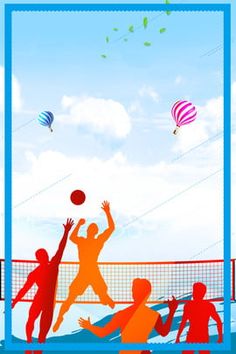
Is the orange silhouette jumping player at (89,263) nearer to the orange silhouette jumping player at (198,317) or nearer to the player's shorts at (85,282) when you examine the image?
the player's shorts at (85,282)

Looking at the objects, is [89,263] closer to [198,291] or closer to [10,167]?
[198,291]

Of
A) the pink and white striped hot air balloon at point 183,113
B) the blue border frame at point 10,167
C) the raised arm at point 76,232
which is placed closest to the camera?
the blue border frame at point 10,167

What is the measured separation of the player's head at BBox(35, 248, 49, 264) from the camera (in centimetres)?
655

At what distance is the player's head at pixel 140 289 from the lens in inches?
243

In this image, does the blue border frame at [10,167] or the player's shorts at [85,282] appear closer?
the blue border frame at [10,167]

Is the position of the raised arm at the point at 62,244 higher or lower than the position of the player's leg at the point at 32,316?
higher

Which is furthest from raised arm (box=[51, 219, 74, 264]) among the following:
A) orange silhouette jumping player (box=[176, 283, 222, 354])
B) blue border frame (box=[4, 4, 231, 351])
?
orange silhouette jumping player (box=[176, 283, 222, 354])

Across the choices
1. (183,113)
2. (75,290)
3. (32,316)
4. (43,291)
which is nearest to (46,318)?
(32,316)

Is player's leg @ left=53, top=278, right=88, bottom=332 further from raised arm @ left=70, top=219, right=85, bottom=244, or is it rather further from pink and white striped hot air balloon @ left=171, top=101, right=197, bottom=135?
pink and white striped hot air balloon @ left=171, top=101, right=197, bottom=135

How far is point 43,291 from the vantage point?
6.40 meters

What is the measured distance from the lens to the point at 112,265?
26.0 ft

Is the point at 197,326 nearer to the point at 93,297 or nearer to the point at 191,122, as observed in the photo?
the point at 93,297

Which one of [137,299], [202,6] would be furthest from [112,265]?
[202,6]

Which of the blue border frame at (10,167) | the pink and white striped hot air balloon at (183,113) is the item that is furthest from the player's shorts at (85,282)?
the pink and white striped hot air balloon at (183,113)
